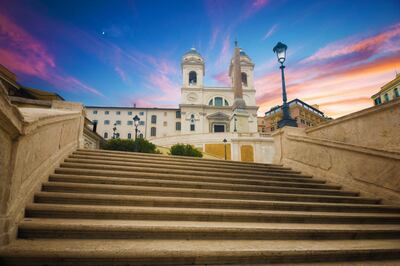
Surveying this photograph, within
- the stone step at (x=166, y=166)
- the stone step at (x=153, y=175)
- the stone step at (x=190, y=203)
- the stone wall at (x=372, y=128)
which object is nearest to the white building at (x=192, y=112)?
the stone wall at (x=372, y=128)

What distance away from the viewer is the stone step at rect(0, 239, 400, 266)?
2.17m

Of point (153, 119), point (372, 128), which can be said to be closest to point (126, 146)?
point (372, 128)

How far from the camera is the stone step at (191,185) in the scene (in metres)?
4.23

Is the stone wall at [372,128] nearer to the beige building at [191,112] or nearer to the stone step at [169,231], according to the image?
the stone step at [169,231]

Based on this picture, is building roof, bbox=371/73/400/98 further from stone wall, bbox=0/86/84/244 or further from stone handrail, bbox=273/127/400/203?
stone wall, bbox=0/86/84/244

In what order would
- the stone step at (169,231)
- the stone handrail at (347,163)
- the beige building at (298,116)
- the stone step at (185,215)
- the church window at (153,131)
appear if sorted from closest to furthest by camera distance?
the stone step at (169,231)
the stone step at (185,215)
the stone handrail at (347,163)
the church window at (153,131)
the beige building at (298,116)

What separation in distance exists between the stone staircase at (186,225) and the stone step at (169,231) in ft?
0.04

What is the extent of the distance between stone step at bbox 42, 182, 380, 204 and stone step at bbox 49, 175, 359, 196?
10.9 inches

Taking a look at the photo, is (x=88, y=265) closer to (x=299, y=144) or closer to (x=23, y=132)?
(x=23, y=132)

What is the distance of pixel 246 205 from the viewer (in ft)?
13.3

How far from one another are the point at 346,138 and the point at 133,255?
6894 mm

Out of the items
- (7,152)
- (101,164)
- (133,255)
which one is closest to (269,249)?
(133,255)

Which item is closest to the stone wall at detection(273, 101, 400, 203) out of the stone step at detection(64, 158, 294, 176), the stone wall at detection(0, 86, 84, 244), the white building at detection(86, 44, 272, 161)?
the stone step at detection(64, 158, 294, 176)

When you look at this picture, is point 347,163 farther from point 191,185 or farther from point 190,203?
point 190,203
